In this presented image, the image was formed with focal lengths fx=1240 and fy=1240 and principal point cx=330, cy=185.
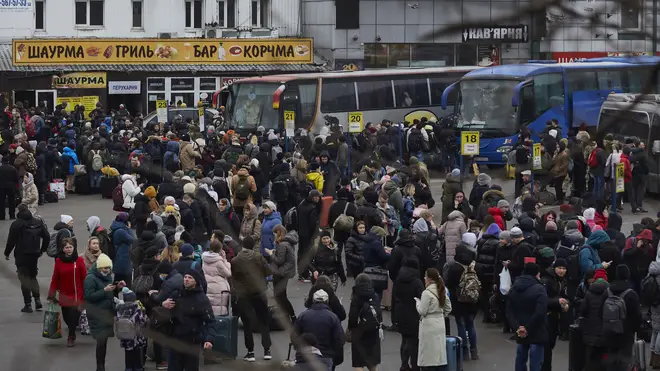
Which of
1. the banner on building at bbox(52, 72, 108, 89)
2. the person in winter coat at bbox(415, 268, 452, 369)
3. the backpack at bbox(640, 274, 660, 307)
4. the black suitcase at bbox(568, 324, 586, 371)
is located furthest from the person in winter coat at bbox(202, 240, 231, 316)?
the banner on building at bbox(52, 72, 108, 89)

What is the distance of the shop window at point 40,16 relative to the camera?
4706 cm

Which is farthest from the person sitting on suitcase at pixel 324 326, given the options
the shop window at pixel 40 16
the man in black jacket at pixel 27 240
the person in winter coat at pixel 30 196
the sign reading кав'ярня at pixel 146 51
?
the shop window at pixel 40 16

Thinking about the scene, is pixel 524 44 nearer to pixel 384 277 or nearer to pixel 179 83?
pixel 384 277

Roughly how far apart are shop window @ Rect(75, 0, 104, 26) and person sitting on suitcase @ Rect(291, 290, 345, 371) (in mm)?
38502

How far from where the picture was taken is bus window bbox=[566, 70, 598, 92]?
3167 centimetres

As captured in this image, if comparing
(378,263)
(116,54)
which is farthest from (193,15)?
(378,263)

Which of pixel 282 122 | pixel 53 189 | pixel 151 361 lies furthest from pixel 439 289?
pixel 282 122

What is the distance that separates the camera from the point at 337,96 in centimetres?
3653

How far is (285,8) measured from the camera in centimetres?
304

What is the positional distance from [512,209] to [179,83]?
1165 inches

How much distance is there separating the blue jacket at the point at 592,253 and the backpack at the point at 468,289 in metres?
1.13

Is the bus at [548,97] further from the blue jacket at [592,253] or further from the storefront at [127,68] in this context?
the storefront at [127,68]

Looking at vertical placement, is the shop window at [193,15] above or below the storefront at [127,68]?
above

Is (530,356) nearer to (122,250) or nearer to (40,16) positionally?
(122,250)
